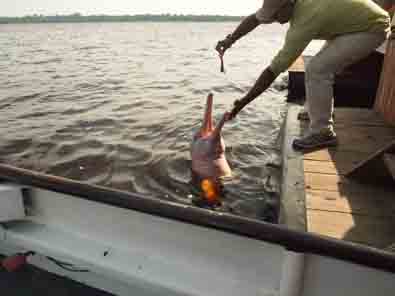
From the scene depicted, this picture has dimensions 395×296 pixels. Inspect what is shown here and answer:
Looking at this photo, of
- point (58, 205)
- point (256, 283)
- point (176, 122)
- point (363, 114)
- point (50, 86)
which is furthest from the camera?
point (50, 86)

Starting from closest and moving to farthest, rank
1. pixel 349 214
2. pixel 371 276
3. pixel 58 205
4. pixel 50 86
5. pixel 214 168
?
pixel 371 276, pixel 58 205, pixel 349 214, pixel 214 168, pixel 50 86

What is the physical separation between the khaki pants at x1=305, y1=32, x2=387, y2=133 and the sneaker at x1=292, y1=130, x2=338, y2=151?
0.15 m

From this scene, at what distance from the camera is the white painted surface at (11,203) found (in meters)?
2.17

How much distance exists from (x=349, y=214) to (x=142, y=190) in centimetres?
276

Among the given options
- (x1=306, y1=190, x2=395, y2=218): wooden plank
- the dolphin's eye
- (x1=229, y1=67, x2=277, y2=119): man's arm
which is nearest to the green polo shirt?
(x1=229, y1=67, x2=277, y2=119): man's arm

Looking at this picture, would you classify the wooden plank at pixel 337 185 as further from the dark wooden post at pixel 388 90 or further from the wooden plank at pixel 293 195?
the dark wooden post at pixel 388 90

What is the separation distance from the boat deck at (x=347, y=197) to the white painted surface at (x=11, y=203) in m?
1.97

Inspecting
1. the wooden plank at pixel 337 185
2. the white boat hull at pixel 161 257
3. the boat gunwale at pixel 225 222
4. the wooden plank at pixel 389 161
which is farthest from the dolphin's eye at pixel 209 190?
the boat gunwale at pixel 225 222

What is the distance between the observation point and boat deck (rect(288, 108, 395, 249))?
94.8 inches

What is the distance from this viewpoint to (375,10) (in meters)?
3.43

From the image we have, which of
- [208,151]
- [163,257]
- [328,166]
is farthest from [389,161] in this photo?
[208,151]

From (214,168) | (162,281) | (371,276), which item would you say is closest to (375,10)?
(214,168)

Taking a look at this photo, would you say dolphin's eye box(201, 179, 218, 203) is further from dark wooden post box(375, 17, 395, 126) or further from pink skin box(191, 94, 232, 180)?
dark wooden post box(375, 17, 395, 126)

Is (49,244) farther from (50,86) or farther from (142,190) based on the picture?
(50,86)
